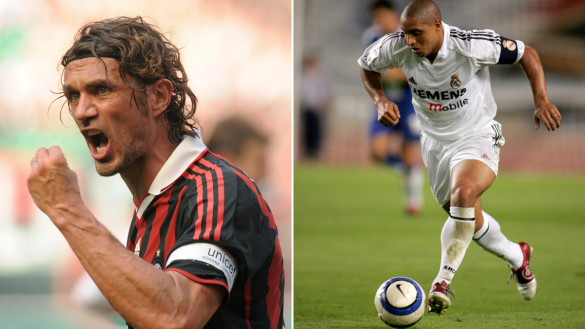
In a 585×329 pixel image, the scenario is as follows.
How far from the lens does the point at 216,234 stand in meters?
1.53

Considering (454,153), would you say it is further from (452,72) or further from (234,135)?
(234,135)

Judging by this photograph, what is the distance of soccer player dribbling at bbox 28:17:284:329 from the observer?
1421 mm

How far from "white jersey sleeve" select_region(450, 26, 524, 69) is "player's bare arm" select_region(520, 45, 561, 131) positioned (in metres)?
0.05

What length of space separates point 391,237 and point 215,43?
249 cm

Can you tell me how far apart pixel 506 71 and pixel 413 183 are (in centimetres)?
1665

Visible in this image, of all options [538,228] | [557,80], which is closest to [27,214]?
[538,228]

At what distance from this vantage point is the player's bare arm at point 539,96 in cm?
275

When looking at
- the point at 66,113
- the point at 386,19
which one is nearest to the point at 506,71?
the point at 386,19

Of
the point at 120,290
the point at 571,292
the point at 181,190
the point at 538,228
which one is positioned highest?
the point at 181,190

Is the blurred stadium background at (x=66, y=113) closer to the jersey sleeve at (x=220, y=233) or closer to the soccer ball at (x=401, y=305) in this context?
the soccer ball at (x=401, y=305)

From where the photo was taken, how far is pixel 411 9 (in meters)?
2.80

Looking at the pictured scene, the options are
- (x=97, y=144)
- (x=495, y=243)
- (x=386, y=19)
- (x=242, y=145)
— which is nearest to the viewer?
(x=97, y=144)

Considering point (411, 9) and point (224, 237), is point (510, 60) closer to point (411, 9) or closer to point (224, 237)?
point (411, 9)

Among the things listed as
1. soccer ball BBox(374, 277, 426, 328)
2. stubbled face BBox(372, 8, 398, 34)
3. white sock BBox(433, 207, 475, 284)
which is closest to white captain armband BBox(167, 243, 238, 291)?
soccer ball BBox(374, 277, 426, 328)
